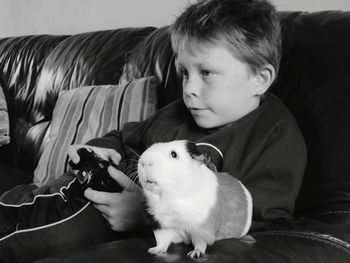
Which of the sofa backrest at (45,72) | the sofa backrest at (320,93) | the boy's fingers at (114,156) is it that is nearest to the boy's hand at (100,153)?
the boy's fingers at (114,156)

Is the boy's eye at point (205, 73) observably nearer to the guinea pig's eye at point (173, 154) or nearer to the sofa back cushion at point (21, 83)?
the guinea pig's eye at point (173, 154)

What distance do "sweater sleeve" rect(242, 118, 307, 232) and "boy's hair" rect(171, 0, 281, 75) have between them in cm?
19

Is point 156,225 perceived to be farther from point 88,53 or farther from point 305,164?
point 88,53

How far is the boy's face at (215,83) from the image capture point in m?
1.14

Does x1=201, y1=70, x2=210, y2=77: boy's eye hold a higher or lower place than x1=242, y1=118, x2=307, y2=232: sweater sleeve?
higher

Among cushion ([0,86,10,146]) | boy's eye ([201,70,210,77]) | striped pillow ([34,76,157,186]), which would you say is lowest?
cushion ([0,86,10,146])

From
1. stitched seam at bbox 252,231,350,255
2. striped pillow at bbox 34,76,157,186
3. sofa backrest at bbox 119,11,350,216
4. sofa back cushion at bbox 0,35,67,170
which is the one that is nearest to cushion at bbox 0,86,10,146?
sofa back cushion at bbox 0,35,67,170

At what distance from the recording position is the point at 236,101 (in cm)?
118

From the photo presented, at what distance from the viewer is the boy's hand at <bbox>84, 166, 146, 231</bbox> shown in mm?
1117

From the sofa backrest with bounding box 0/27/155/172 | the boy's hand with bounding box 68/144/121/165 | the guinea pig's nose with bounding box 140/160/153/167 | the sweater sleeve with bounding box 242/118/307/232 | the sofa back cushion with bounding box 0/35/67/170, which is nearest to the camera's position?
the guinea pig's nose with bounding box 140/160/153/167

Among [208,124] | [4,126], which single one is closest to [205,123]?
[208,124]

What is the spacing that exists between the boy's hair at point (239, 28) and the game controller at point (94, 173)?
0.35m

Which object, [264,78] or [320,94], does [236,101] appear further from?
[320,94]

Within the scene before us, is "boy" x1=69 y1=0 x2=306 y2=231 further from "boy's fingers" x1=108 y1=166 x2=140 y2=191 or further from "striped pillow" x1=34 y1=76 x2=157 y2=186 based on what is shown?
"striped pillow" x1=34 y1=76 x2=157 y2=186
